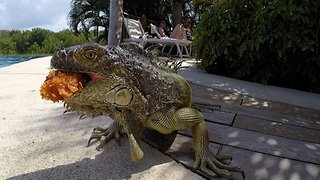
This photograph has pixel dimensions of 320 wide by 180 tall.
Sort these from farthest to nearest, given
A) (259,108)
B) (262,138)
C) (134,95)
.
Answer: (259,108)
(262,138)
(134,95)

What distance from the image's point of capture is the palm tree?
1644cm

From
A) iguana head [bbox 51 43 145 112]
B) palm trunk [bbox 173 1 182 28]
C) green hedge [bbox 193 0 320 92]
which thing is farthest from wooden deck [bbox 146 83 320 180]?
palm trunk [bbox 173 1 182 28]

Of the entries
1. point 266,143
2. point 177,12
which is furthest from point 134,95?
point 177,12

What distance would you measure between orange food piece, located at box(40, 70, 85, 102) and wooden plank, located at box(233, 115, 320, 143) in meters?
2.19

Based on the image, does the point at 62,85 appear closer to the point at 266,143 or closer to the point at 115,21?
the point at 266,143

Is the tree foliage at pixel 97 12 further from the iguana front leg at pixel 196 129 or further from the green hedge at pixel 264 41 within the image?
the iguana front leg at pixel 196 129

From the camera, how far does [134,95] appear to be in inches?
94.7

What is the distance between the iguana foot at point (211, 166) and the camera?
253cm

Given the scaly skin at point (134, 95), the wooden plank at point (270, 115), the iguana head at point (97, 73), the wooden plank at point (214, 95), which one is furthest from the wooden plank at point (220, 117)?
the iguana head at point (97, 73)

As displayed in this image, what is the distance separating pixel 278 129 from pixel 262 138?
1.47 ft

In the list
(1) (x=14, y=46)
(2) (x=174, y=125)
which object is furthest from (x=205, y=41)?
(1) (x=14, y=46)

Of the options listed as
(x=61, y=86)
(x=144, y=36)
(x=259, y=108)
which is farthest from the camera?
(x=144, y=36)

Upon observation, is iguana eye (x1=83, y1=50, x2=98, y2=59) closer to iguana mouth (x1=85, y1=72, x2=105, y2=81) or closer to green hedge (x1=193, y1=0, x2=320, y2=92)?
iguana mouth (x1=85, y1=72, x2=105, y2=81)

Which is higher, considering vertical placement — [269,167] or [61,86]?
[61,86]
